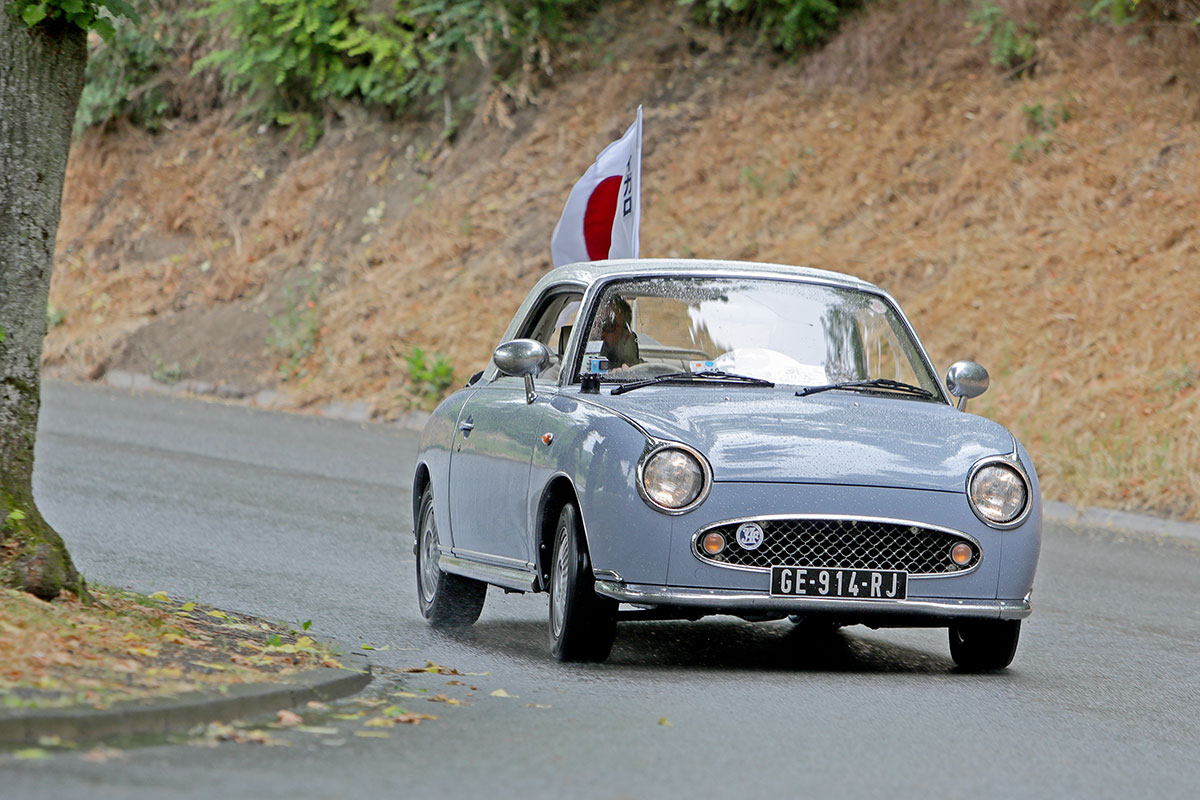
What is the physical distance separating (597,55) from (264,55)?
5839 millimetres

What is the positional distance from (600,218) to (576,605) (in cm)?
871

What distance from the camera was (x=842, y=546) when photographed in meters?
7.33

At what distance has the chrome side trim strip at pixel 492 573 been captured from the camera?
318 inches

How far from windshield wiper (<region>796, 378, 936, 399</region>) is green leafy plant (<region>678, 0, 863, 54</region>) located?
2017 cm

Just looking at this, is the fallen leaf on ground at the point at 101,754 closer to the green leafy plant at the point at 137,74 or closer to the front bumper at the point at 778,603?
the front bumper at the point at 778,603

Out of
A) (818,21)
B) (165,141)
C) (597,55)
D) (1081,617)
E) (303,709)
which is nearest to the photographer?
(303,709)

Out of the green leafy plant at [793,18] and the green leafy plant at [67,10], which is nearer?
the green leafy plant at [67,10]

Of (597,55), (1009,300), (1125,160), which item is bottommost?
(1009,300)

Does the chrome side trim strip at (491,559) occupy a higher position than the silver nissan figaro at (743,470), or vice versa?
the silver nissan figaro at (743,470)

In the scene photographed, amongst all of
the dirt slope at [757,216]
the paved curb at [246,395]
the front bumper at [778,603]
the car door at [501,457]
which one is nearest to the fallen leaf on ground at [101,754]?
the front bumper at [778,603]

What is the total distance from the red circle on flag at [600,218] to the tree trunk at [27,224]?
8512 mm

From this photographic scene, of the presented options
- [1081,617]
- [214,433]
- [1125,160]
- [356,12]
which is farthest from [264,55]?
[1081,617]

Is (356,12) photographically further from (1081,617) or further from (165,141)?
(1081,617)

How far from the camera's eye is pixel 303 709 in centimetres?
617
